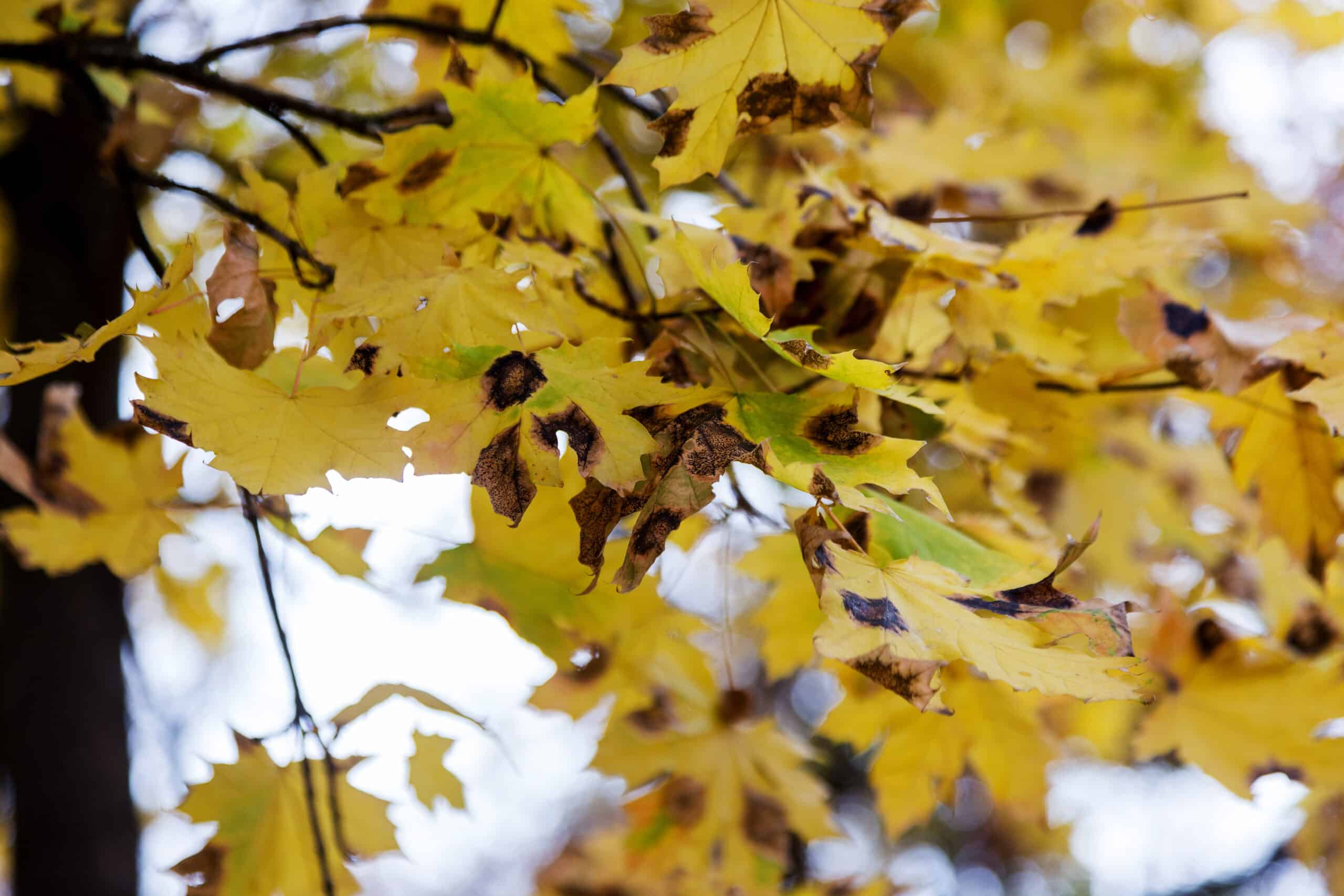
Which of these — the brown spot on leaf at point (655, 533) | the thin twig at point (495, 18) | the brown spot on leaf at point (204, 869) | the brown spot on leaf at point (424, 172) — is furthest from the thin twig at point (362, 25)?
the brown spot on leaf at point (204, 869)

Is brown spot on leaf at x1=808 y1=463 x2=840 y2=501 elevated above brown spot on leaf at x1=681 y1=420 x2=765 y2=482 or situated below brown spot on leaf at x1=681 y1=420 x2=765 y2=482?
below

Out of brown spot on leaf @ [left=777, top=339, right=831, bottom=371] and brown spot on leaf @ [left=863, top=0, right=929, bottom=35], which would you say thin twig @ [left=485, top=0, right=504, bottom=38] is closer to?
brown spot on leaf @ [left=863, top=0, right=929, bottom=35]

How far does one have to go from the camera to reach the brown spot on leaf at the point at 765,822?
1129 mm

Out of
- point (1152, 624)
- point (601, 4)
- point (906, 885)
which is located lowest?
point (906, 885)

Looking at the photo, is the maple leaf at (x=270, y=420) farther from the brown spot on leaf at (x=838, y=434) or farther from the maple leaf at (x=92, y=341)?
the brown spot on leaf at (x=838, y=434)

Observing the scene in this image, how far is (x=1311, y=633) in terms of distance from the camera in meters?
1.04

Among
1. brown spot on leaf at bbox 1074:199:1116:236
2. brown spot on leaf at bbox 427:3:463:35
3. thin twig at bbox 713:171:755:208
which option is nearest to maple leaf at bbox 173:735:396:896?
thin twig at bbox 713:171:755:208

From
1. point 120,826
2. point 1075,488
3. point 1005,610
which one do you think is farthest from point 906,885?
point 120,826

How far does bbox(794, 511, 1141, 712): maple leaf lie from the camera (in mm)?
446

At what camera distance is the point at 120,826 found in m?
1.35

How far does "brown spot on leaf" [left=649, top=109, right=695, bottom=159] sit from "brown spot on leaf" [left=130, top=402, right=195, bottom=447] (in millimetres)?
397

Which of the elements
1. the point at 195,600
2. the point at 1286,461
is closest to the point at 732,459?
the point at 1286,461

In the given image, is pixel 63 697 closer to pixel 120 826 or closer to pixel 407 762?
pixel 120 826

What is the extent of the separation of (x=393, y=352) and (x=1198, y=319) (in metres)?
0.72
